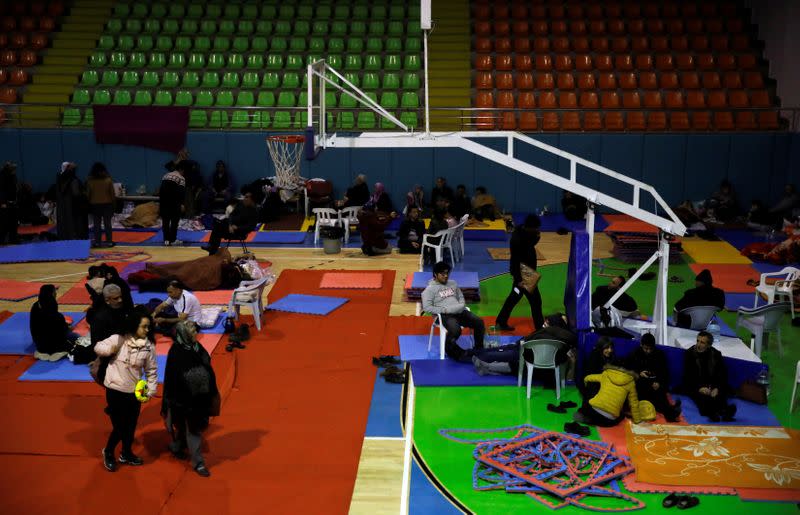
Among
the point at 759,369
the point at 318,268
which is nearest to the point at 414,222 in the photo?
the point at 318,268

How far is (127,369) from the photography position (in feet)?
28.7

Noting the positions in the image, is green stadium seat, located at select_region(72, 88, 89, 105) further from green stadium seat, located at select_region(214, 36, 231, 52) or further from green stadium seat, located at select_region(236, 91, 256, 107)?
green stadium seat, located at select_region(236, 91, 256, 107)

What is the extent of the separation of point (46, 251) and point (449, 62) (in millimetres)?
11629

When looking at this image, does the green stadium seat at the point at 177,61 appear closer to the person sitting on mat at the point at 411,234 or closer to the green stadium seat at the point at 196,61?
the green stadium seat at the point at 196,61

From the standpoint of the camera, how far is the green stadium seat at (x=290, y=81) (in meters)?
23.9

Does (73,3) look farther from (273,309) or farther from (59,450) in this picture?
(59,450)

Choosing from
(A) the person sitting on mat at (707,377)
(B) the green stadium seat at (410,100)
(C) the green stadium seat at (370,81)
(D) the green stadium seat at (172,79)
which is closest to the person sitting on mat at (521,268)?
(A) the person sitting on mat at (707,377)

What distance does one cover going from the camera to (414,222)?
18.8 metres

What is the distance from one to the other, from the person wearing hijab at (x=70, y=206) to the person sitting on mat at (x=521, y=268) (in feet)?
32.4

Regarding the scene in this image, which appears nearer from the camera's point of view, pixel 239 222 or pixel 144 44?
pixel 239 222

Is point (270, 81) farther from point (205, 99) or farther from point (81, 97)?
point (81, 97)

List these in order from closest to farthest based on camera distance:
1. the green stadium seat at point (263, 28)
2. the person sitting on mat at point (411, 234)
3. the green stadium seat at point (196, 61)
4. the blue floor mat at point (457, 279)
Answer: the blue floor mat at point (457, 279)
the person sitting on mat at point (411, 234)
the green stadium seat at point (196, 61)
the green stadium seat at point (263, 28)

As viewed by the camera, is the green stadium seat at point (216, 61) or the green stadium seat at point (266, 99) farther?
the green stadium seat at point (216, 61)

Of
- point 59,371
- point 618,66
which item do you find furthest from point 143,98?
point 59,371
